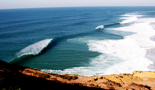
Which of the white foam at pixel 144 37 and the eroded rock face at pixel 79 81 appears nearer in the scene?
the eroded rock face at pixel 79 81

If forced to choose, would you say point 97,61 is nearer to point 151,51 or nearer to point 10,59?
point 151,51

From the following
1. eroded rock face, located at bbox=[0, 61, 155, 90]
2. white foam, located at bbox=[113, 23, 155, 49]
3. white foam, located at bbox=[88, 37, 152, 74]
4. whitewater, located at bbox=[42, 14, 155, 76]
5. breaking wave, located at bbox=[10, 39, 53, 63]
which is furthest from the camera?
white foam, located at bbox=[113, 23, 155, 49]

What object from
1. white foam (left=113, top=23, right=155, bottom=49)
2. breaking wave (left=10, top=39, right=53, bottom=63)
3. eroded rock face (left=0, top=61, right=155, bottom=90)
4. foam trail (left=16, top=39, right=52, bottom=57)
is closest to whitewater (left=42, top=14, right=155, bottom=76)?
white foam (left=113, top=23, right=155, bottom=49)

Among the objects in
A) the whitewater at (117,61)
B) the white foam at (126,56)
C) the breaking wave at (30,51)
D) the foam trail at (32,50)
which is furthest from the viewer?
the foam trail at (32,50)

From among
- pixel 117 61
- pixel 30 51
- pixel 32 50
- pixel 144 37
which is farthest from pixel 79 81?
pixel 144 37

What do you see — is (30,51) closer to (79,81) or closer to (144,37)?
(79,81)

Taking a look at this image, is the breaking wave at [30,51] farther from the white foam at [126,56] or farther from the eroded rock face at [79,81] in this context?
the eroded rock face at [79,81]

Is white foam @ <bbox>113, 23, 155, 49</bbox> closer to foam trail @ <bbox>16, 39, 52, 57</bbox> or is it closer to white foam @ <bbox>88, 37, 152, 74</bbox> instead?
white foam @ <bbox>88, 37, 152, 74</bbox>

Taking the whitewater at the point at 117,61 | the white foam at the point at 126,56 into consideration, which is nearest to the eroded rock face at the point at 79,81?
the whitewater at the point at 117,61

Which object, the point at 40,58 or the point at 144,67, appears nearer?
the point at 144,67

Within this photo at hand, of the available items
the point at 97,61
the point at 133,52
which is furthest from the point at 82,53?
the point at 133,52

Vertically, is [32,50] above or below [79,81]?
above
